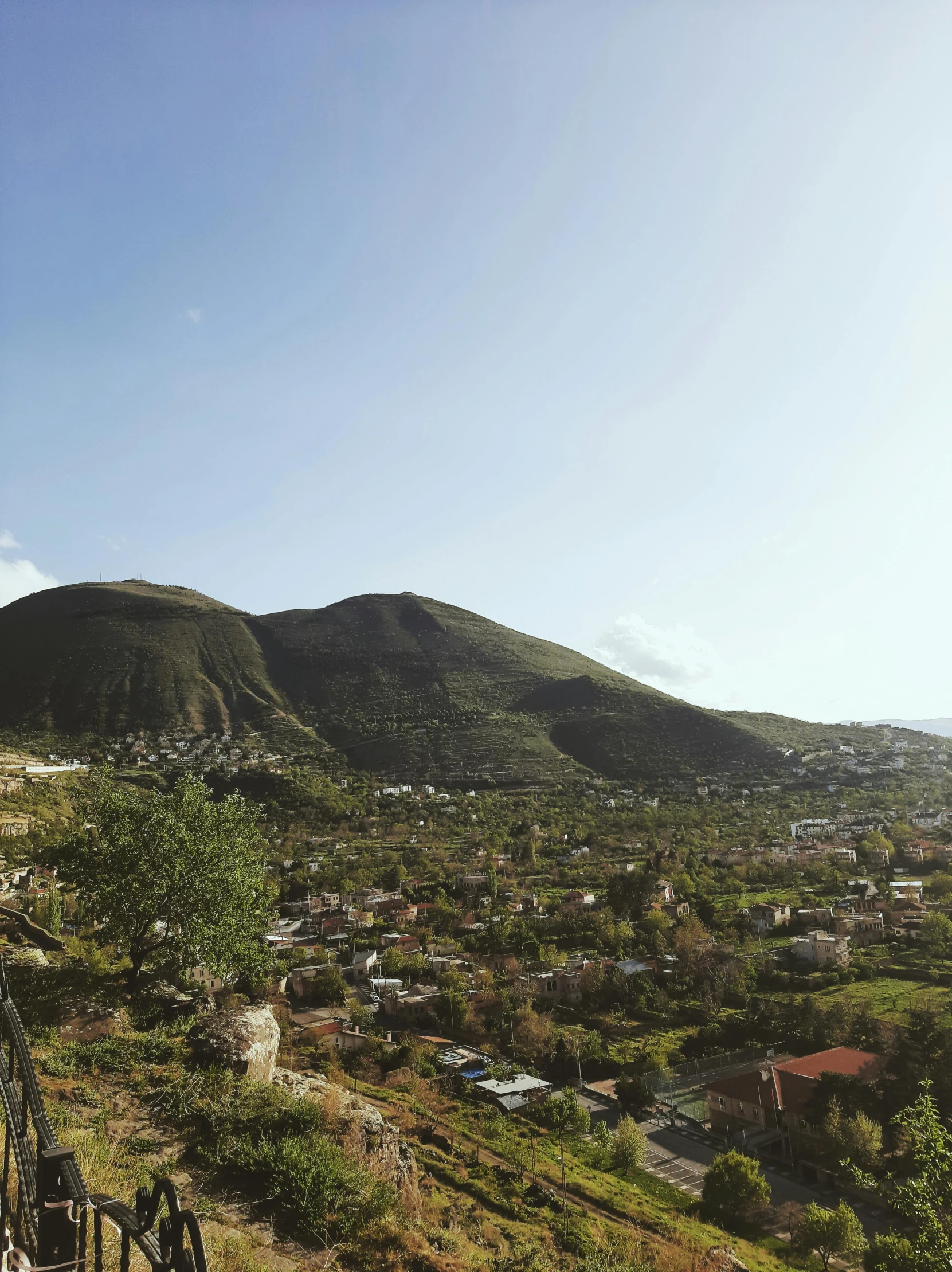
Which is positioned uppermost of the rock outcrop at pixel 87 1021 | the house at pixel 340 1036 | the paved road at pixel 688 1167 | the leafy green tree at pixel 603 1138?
the rock outcrop at pixel 87 1021

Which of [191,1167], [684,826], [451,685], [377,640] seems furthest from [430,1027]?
[377,640]

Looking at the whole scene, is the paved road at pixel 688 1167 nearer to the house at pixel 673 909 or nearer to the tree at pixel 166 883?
the tree at pixel 166 883

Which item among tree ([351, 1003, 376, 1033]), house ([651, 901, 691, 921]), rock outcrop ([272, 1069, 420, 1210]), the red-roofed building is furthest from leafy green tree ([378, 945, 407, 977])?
rock outcrop ([272, 1069, 420, 1210])

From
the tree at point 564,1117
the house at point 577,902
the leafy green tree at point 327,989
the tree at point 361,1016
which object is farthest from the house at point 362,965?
the tree at point 564,1117

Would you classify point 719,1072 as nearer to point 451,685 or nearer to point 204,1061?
point 204,1061

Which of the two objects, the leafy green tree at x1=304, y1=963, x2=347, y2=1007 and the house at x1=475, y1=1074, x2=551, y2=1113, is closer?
the house at x1=475, y1=1074, x2=551, y2=1113

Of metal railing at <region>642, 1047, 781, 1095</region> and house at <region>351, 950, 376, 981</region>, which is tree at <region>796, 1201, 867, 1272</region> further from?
house at <region>351, 950, 376, 981</region>
